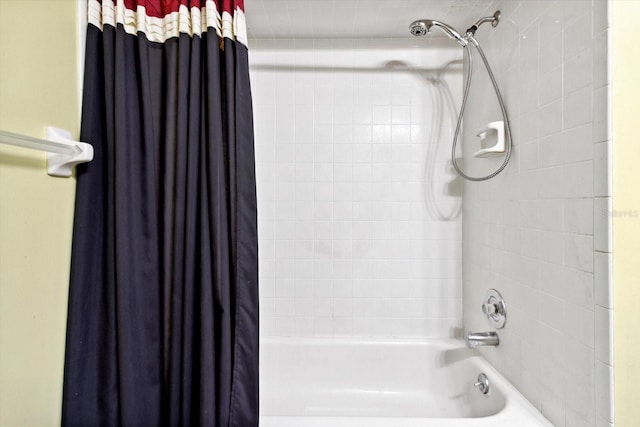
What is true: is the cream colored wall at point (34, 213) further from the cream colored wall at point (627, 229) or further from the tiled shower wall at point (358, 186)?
the cream colored wall at point (627, 229)

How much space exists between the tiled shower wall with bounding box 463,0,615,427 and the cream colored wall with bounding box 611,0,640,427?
2 cm

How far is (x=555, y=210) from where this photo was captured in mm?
1072

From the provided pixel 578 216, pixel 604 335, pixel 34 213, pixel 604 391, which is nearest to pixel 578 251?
pixel 578 216

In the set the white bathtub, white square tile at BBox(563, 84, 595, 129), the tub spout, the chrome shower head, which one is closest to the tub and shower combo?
the white bathtub

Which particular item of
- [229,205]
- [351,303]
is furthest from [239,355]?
[351,303]

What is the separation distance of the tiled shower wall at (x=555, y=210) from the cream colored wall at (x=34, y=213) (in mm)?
1425

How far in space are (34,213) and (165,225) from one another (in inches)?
12.6

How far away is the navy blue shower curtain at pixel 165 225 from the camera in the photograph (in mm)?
1070

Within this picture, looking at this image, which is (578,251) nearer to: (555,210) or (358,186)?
(555,210)

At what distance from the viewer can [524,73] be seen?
124 cm

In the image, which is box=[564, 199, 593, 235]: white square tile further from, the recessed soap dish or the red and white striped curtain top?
the red and white striped curtain top

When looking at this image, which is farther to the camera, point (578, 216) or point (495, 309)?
point (495, 309)

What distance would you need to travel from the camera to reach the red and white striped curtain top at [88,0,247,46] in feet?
3.60

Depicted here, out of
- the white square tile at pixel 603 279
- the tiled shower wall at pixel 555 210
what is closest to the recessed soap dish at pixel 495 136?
the tiled shower wall at pixel 555 210
